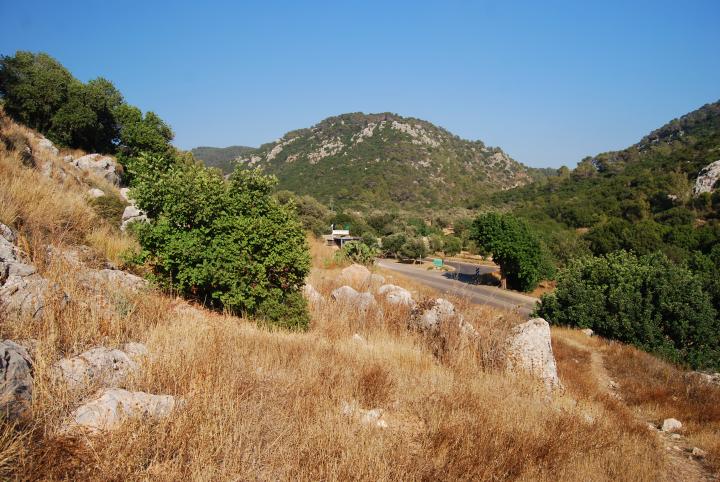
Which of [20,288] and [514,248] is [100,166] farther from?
[514,248]

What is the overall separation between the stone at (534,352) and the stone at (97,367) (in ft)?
18.3

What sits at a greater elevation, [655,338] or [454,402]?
[454,402]

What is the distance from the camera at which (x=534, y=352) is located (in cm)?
710

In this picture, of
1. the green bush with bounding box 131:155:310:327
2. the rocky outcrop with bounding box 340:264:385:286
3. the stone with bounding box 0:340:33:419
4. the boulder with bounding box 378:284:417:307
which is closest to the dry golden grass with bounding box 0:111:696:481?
the stone with bounding box 0:340:33:419

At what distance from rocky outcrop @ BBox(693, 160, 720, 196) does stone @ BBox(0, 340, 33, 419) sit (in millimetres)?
58273

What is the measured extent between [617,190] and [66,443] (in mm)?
66766

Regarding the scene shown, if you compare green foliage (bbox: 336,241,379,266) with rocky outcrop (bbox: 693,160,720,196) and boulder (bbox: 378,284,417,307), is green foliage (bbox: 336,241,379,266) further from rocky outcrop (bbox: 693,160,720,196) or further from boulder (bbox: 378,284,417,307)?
rocky outcrop (bbox: 693,160,720,196)

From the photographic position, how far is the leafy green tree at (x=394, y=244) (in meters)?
46.6

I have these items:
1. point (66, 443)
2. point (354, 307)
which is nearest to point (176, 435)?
point (66, 443)

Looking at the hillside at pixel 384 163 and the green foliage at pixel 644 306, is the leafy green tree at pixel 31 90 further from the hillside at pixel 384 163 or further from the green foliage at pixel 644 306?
the hillside at pixel 384 163

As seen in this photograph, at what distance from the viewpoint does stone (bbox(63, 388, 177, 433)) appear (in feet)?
8.92

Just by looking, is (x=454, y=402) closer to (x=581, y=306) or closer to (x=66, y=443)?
(x=66, y=443)

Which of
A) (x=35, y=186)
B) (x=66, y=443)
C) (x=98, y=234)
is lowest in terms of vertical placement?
(x=66, y=443)

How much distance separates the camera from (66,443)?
2.53m
